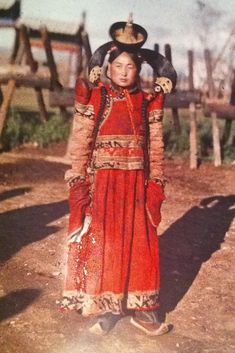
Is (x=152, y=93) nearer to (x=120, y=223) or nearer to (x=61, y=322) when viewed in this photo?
(x=120, y=223)

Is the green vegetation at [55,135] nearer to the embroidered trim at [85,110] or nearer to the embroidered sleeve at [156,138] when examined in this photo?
the embroidered sleeve at [156,138]

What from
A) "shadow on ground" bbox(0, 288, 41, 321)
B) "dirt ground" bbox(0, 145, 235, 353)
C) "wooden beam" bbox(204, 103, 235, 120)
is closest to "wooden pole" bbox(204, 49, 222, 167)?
"wooden beam" bbox(204, 103, 235, 120)

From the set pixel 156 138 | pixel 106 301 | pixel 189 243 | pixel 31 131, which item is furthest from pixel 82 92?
pixel 31 131

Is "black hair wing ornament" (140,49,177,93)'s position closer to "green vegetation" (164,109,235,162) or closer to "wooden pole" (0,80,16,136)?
"wooden pole" (0,80,16,136)

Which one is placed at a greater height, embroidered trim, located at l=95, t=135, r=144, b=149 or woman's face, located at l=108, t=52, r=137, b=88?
woman's face, located at l=108, t=52, r=137, b=88

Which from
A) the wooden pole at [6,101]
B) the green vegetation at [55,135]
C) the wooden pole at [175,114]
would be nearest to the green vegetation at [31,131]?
the green vegetation at [55,135]

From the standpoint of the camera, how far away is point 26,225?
6531 millimetres

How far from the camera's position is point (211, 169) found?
417 inches

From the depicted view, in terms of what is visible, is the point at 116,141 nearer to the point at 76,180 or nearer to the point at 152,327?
the point at 76,180

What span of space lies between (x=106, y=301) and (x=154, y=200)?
830 millimetres

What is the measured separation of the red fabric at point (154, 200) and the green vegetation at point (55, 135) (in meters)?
7.51

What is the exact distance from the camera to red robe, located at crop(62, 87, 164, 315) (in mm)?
3645

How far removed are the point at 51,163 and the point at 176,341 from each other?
707 cm

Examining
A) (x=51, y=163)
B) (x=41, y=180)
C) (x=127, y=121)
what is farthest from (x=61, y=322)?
(x=51, y=163)
